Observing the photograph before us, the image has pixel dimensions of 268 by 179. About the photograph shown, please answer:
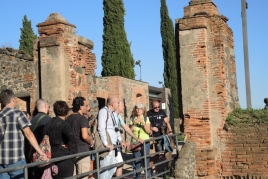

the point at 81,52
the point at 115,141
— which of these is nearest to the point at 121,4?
the point at 81,52

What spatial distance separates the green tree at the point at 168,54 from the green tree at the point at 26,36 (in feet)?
36.5

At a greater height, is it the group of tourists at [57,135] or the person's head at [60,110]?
the person's head at [60,110]

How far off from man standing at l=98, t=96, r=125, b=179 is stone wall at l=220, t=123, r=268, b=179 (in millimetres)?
→ 3220

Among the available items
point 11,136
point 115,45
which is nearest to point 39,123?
point 11,136

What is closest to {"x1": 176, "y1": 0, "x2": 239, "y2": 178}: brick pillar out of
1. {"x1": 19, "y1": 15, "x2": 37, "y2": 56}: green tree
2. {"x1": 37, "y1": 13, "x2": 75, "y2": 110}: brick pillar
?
{"x1": 37, "y1": 13, "x2": 75, "y2": 110}: brick pillar

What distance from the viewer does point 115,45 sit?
28016 millimetres

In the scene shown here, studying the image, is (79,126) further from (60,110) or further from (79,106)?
(60,110)

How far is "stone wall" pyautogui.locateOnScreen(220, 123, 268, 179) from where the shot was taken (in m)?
9.58

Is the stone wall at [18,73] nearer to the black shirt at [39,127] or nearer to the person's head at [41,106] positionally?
the person's head at [41,106]

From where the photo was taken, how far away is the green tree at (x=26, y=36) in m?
30.1

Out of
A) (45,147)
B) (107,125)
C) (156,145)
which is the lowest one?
(156,145)

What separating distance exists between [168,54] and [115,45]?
379 inches

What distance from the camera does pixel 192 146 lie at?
30.9 ft

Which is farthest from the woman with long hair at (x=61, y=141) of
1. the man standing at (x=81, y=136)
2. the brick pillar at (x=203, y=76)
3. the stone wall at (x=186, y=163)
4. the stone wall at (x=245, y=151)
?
the stone wall at (x=245, y=151)
